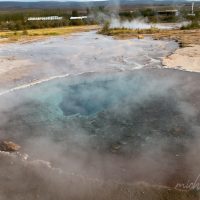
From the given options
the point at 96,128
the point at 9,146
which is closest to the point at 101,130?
the point at 96,128

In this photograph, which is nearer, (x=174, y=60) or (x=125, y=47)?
(x=174, y=60)

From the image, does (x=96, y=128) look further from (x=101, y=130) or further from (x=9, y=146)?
(x=9, y=146)

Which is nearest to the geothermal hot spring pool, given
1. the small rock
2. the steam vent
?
the steam vent

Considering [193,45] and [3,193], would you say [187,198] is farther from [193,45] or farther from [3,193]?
[193,45]

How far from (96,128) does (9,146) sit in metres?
1.92

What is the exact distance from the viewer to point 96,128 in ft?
25.5

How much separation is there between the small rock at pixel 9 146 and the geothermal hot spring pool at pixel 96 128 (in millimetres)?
155

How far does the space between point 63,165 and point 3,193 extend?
1231 mm

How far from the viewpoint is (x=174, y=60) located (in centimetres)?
1482

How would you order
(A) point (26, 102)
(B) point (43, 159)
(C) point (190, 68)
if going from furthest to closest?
(C) point (190, 68) → (A) point (26, 102) → (B) point (43, 159)

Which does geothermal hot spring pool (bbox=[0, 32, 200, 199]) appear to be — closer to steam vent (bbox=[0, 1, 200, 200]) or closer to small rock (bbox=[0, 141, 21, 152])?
→ steam vent (bbox=[0, 1, 200, 200])

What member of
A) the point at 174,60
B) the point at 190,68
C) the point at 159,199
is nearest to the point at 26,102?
the point at 159,199

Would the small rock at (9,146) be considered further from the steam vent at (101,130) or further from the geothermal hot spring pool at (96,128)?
the geothermal hot spring pool at (96,128)

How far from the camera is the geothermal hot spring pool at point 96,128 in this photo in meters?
5.78
